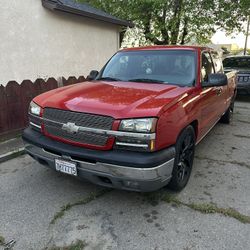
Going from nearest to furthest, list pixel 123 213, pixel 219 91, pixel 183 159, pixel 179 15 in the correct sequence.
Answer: pixel 123 213, pixel 183 159, pixel 219 91, pixel 179 15

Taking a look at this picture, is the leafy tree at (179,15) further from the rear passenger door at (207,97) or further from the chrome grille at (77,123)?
the chrome grille at (77,123)

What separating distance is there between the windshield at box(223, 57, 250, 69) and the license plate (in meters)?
9.47

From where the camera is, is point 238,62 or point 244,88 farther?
point 238,62

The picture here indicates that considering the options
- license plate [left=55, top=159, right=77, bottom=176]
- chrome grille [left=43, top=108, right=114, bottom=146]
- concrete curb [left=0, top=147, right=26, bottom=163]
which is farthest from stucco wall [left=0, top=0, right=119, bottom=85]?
license plate [left=55, top=159, right=77, bottom=176]

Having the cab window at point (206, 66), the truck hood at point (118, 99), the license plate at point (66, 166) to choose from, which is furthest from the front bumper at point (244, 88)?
the license plate at point (66, 166)

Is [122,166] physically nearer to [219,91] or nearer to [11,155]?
[11,155]

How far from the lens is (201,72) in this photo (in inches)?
155

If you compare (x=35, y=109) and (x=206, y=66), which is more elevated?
(x=206, y=66)

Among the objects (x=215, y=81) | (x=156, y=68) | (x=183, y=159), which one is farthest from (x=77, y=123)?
(x=215, y=81)

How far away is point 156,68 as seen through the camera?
4.02 meters

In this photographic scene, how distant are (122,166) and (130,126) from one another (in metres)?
0.39

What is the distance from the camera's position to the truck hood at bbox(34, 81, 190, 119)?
2.75 m

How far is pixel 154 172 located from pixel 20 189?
1896mm

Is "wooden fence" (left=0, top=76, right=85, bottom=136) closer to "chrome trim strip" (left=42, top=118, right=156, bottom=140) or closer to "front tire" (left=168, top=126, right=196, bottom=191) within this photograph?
"chrome trim strip" (left=42, top=118, right=156, bottom=140)
